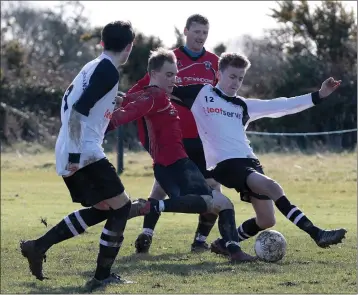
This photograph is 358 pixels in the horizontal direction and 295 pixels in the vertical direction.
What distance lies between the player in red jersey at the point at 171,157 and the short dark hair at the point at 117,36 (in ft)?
2.16

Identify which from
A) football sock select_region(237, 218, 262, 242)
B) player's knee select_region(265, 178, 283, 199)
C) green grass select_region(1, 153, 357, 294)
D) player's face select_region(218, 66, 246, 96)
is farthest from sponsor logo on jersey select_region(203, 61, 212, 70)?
player's knee select_region(265, 178, 283, 199)

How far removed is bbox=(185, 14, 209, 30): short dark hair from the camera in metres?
10.2

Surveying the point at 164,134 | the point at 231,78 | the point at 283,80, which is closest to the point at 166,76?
the point at 164,134

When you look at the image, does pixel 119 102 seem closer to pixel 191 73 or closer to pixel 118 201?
pixel 118 201

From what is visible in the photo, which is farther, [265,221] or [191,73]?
[191,73]

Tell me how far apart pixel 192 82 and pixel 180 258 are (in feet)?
6.54

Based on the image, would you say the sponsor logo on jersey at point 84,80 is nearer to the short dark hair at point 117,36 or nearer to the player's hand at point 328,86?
the short dark hair at point 117,36

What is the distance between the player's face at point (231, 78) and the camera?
29.5ft

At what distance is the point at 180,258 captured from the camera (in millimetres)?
9289

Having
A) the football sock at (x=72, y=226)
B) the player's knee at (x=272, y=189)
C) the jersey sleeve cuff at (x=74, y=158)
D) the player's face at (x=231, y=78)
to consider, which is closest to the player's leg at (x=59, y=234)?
the football sock at (x=72, y=226)

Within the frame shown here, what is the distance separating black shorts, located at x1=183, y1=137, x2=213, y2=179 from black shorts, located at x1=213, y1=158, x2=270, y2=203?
37.7 inches

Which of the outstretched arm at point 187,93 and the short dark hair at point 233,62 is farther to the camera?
the outstretched arm at point 187,93

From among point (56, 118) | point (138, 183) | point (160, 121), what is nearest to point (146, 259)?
point (160, 121)

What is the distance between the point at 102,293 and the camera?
7172 mm
